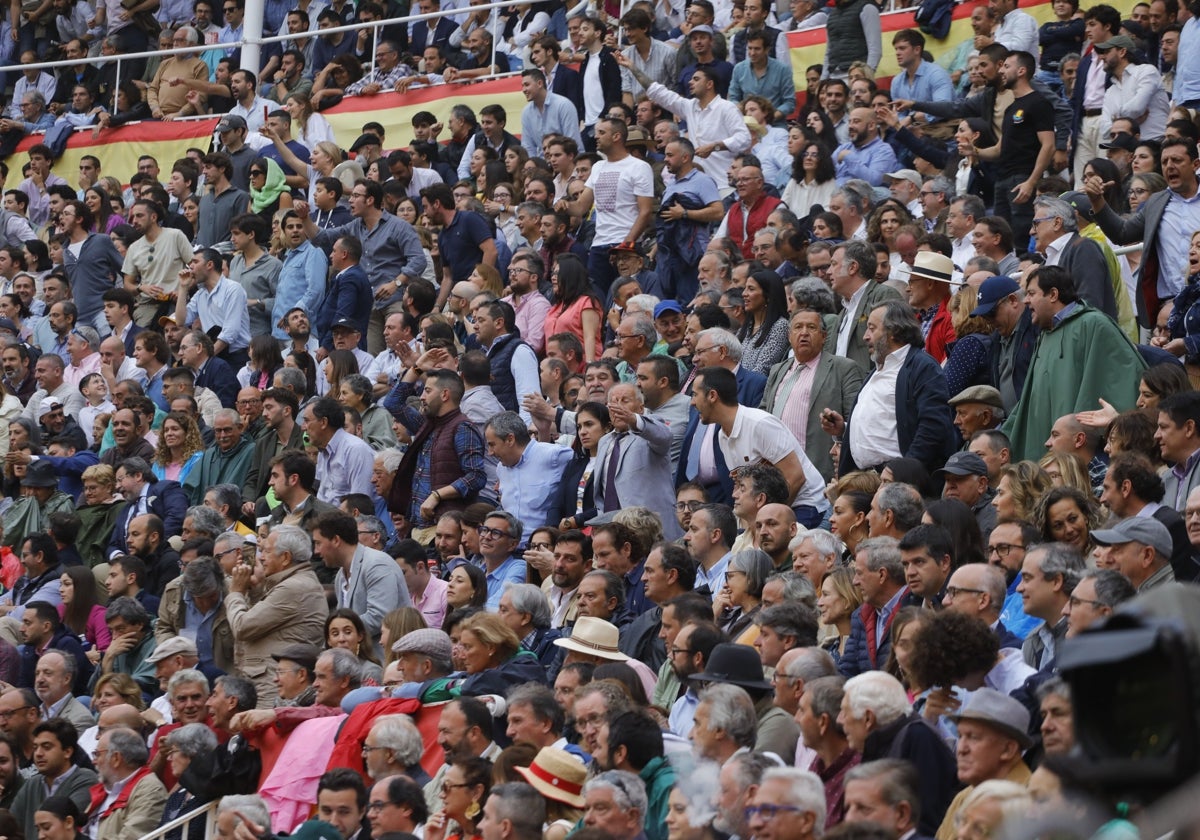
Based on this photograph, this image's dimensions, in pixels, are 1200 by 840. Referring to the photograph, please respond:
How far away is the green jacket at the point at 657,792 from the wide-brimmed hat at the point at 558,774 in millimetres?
232

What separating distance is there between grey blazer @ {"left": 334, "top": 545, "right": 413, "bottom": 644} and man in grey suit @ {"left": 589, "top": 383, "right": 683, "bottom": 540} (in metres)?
1.14

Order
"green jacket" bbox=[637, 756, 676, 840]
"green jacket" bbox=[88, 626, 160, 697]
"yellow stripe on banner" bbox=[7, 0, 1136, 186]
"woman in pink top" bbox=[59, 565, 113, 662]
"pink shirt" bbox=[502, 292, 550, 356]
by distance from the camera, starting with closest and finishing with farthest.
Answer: "green jacket" bbox=[637, 756, 676, 840], "green jacket" bbox=[88, 626, 160, 697], "woman in pink top" bbox=[59, 565, 113, 662], "pink shirt" bbox=[502, 292, 550, 356], "yellow stripe on banner" bbox=[7, 0, 1136, 186]

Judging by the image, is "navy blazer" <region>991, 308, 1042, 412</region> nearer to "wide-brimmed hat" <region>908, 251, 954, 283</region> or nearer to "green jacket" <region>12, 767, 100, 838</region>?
"wide-brimmed hat" <region>908, 251, 954, 283</region>

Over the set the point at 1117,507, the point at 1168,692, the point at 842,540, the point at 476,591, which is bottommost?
the point at 476,591

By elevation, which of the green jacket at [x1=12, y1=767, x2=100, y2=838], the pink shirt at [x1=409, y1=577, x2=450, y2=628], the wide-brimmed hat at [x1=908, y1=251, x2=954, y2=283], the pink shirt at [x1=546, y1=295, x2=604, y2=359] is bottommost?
the green jacket at [x1=12, y1=767, x2=100, y2=838]

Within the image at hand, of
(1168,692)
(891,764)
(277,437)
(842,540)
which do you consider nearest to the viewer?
(1168,692)

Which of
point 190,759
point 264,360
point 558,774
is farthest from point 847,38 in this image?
point 558,774

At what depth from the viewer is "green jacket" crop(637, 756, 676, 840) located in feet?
18.5

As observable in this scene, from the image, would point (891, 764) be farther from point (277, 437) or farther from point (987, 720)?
point (277, 437)

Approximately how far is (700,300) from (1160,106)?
13.9 ft

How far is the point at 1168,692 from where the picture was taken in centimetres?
107

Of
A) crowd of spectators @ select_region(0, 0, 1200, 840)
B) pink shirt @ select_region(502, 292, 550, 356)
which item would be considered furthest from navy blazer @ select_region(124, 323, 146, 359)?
pink shirt @ select_region(502, 292, 550, 356)

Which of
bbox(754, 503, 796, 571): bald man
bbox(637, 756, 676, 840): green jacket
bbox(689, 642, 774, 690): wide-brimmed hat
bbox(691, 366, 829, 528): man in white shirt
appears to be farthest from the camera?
bbox(691, 366, 829, 528): man in white shirt

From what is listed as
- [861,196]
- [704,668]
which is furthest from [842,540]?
[861,196]
